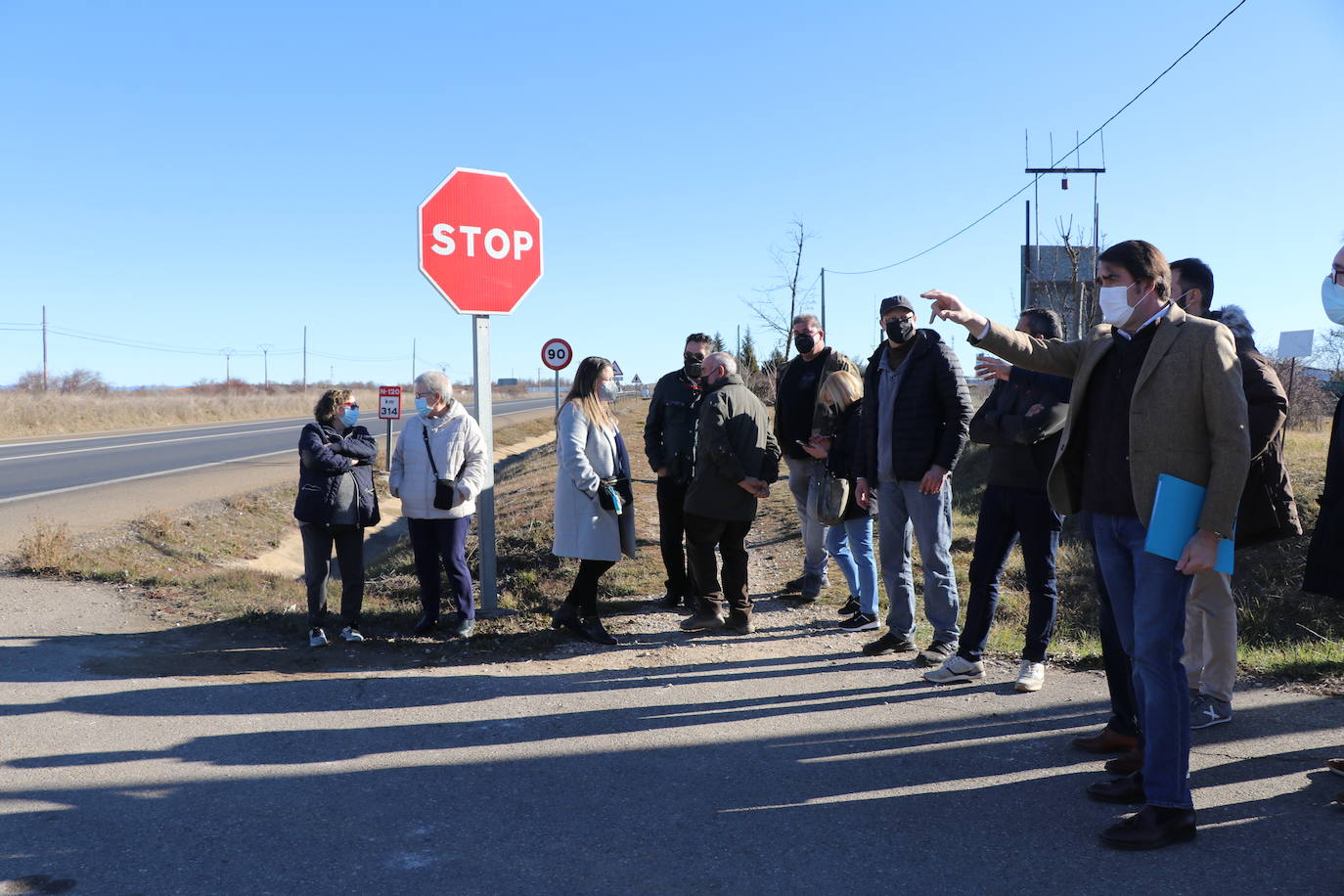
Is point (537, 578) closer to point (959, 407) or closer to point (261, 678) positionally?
point (261, 678)

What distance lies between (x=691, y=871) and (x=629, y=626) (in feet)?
11.7

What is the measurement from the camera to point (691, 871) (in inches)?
120

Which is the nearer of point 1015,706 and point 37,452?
point 1015,706

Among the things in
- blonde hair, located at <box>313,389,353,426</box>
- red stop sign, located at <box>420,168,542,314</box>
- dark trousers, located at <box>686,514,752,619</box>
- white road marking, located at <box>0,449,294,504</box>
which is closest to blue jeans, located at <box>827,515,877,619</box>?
dark trousers, located at <box>686,514,752,619</box>

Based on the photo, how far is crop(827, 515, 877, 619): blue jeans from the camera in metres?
6.39

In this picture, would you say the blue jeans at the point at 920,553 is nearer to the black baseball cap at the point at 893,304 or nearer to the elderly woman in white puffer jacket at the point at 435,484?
the black baseball cap at the point at 893,304

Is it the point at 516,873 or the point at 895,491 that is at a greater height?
the point at 895,491

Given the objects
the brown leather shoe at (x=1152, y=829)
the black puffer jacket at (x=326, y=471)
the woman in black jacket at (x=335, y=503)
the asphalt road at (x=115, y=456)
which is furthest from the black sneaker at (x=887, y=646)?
the asphalt road at (x=115, y=456)

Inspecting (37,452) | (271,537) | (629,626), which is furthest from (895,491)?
(37,452)

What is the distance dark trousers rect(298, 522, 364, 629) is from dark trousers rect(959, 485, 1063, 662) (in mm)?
3815

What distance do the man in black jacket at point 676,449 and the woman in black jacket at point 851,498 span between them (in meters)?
0.99

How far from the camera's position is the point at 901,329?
5.49m

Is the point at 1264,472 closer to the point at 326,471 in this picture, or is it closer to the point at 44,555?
the point at 326,471

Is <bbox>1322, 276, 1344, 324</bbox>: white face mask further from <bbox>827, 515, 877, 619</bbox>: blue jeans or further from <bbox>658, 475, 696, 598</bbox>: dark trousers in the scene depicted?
<bbox>658, 475, 696, 598</bbox>: dark trousers
